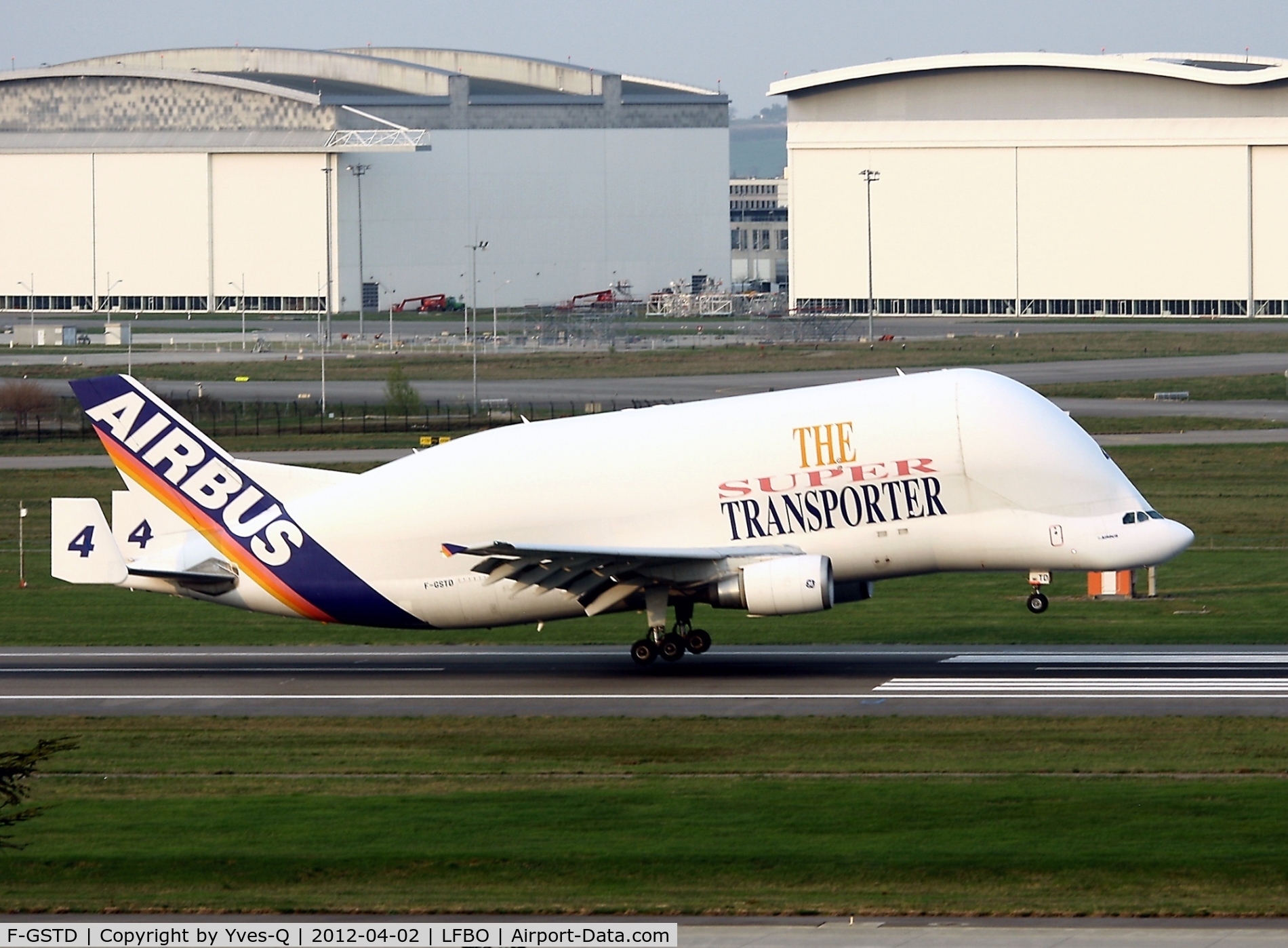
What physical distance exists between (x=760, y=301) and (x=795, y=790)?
165312 millimetres

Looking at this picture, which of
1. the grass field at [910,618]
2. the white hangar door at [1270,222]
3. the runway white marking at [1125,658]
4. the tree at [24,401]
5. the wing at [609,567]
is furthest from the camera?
the white hangar door at [1270,222]

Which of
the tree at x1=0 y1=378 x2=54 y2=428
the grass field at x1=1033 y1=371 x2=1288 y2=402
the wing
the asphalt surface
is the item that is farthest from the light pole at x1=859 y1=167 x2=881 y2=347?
the wing

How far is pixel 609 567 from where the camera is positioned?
36.4m

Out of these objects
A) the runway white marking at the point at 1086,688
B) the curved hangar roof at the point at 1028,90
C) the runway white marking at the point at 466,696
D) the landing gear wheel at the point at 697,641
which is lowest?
the runway white marking at the point at 466,696

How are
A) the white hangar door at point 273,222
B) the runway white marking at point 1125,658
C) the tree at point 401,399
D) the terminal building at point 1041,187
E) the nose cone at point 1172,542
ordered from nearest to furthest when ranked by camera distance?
the nose cone at point 1172,542 < the runway white marking at point 1125,658 < the tree at point 401,399 < the terminal building at point 1041,187 < the white hangar door at point 273,222

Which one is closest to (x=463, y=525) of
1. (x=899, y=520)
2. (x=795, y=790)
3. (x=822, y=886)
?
(x=899, y=520)

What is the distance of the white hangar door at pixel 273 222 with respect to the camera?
589 ft

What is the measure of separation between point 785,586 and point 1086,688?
626cm

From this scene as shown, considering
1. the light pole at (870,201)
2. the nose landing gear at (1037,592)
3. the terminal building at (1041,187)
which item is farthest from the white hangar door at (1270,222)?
the nose landing gear at (1037,592)

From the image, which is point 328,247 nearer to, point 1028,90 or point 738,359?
point 738,359

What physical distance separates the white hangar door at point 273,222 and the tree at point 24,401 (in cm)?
7829

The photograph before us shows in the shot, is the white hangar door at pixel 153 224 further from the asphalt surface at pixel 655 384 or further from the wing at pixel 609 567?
the wing at pixel 609 567

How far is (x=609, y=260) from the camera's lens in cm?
19538

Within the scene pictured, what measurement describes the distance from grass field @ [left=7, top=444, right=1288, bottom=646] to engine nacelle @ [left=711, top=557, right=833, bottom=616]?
7355mm
